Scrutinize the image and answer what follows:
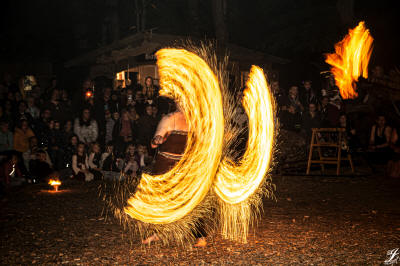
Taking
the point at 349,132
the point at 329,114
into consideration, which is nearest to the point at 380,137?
the point at 349,132

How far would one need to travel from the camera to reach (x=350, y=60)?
1162cm

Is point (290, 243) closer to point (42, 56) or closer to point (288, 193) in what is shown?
point (288, 193)

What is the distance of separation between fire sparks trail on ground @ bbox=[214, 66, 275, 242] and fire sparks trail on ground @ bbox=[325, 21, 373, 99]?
17.9 ft

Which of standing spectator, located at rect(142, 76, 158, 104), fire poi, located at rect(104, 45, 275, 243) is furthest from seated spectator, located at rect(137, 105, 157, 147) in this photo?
fire poi, located at rect(104, 45, 275, 243)

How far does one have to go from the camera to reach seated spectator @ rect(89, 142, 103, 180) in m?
11.5

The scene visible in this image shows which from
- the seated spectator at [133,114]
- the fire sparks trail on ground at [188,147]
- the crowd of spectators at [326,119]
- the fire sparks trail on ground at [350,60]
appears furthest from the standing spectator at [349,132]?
the fire sparks trail on ground at [188,147]

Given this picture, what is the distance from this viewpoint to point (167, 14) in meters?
28.6

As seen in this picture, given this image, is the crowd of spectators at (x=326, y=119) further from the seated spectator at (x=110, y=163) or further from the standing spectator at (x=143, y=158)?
the seated spectator at (x=110, y=163)

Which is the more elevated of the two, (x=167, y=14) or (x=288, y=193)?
(x=167, y=14)

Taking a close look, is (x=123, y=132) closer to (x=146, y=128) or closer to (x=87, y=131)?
(x=146, y=128)

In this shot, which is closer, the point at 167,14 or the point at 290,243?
the point at 290,243

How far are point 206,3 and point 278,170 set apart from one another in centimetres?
1926

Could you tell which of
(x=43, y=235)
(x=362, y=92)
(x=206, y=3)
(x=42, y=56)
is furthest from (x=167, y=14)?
(x=43, y=235)

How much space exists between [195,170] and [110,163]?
21.3ft
